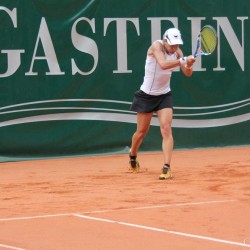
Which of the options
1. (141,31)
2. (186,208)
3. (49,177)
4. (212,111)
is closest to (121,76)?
(141,31)

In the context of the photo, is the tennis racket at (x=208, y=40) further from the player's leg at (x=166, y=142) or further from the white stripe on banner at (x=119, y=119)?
the white stripe on banner at (x=119, y=119)

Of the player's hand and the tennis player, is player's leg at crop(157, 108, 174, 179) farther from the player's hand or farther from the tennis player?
the player's hand

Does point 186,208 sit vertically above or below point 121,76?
below

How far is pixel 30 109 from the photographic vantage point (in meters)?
12.8

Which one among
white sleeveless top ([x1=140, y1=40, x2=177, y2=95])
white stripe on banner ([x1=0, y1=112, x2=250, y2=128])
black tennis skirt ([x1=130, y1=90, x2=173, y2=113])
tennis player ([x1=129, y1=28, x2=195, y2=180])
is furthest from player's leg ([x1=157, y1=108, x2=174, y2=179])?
white stripe on banner ([x1=0, y1=112, x2=250, y2=128])

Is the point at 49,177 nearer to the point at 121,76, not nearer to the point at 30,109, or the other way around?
the point at 30,109

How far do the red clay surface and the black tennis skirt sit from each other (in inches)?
31.1

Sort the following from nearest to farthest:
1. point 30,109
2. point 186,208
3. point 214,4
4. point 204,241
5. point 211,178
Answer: point 204,241
point 186,208
point 211,178
point 30,109
point 214,4

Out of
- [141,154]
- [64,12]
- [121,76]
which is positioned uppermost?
[64,12]

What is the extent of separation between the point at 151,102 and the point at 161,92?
0.16 m

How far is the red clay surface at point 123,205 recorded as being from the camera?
7.04 metres

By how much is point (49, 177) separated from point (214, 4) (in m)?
4.36

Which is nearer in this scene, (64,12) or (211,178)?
(211,178)

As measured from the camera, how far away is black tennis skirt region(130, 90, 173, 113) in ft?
35.7
